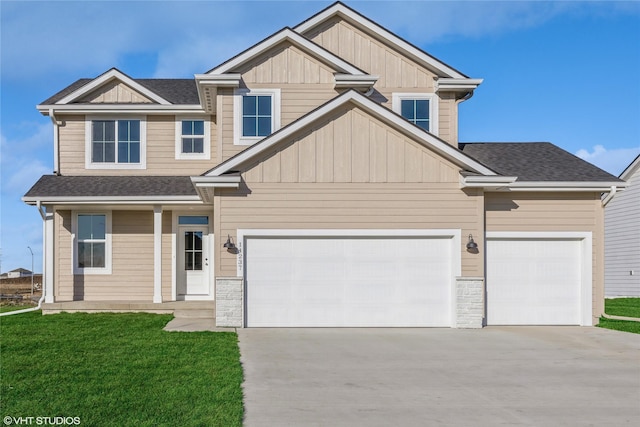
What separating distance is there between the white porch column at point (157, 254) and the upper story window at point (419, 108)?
23.0ft

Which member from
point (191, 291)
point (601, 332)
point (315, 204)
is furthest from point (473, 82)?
point (191, 291)

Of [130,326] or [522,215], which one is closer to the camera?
[130,326]

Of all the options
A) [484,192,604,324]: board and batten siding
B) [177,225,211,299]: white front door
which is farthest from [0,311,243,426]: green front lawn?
[484,192,604,324]: board and batten siding

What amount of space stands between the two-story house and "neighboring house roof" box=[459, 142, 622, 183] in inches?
3.0

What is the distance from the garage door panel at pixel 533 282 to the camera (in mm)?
14430

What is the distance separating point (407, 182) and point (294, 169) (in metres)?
2.57

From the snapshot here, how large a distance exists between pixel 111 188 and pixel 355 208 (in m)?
7.03

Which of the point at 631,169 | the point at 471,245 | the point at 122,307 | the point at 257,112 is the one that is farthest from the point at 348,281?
the point at 631,169

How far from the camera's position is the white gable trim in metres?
13.3

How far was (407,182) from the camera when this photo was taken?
1373 cm

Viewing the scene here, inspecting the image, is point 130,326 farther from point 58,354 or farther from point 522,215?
point 522,215

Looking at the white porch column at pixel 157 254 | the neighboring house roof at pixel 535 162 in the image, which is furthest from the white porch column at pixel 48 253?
the neighboring house roof at pixel 535 162

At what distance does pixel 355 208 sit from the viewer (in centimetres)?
1370

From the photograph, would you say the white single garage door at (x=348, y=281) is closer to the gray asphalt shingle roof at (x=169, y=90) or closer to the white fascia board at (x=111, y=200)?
the white fascia board at (x=111, y=200)
